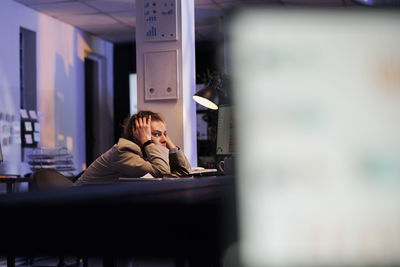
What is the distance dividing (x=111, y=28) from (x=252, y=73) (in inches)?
301

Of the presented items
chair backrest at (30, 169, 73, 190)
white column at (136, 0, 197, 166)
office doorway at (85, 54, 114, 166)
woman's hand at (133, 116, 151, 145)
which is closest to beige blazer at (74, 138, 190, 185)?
woman's hand at (133, 116, 151, 145)

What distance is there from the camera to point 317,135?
319 mm

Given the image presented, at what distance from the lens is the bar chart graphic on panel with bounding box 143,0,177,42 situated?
459cm

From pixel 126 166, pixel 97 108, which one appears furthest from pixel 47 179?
pixel 97 108

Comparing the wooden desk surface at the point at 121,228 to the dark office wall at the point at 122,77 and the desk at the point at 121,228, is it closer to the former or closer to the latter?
the desk at the point at 121,228

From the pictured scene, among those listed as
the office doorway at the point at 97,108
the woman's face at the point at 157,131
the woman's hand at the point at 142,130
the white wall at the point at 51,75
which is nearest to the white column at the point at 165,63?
the woman's face at the point at 157,131

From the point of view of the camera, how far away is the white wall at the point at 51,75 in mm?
6027

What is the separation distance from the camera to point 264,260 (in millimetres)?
301

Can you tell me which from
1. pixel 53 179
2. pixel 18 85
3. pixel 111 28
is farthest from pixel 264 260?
pixel 111 28

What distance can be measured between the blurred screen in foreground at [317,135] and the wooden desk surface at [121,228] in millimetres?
21

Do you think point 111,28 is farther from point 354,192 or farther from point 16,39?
point 354,192

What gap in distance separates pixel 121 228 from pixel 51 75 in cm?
697

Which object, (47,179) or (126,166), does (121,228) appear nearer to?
(47,179)

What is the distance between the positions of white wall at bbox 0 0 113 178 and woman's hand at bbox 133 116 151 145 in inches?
120
